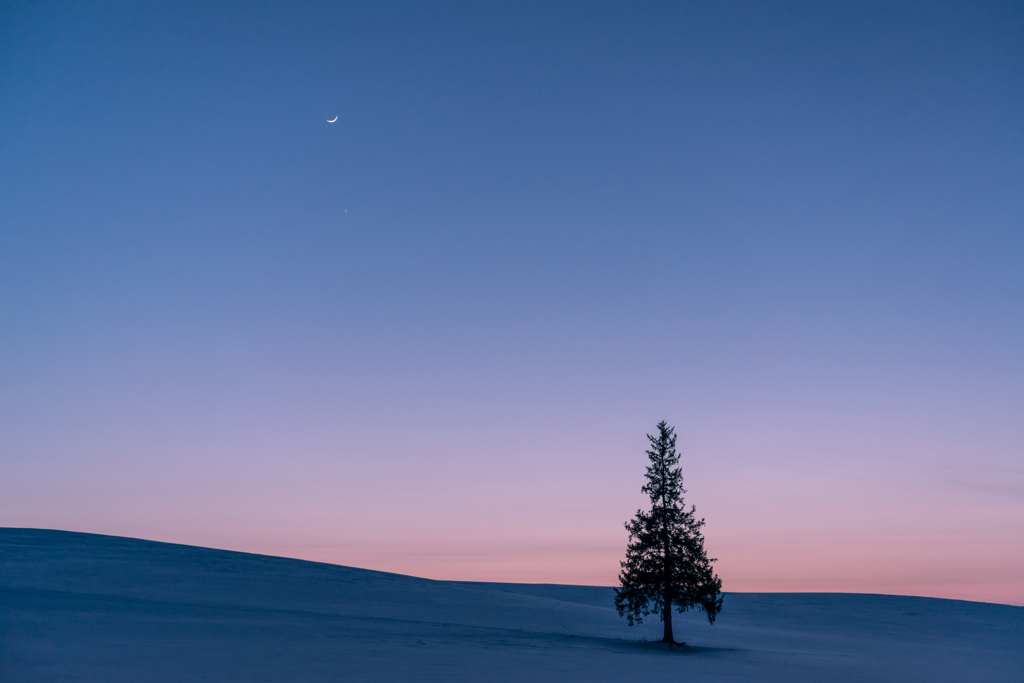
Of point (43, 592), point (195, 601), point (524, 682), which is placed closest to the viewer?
point (524, 682)

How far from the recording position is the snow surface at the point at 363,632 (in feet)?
56.0

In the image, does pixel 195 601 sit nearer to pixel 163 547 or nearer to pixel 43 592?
pixel 43 592

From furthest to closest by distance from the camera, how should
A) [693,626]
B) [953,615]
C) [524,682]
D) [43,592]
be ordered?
[953,615] < [693,626] < [43,592] < [524,682]

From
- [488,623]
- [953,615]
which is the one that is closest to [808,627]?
[953,615]

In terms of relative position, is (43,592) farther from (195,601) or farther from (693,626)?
(693,626)

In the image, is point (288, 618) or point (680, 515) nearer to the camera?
point (288, 618)

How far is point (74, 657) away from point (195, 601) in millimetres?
19433

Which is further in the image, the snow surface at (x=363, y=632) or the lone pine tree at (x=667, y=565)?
the lone pine tree at (x=667, y=565)

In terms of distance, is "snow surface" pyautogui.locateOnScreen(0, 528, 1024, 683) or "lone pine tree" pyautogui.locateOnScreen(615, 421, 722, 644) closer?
"snow surface" pyautogui.locateOnScreen(0, 528, 1024, 683)

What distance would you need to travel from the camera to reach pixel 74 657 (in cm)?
1638

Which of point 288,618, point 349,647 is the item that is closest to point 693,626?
point 288,618

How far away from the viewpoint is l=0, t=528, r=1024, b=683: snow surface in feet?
56.0

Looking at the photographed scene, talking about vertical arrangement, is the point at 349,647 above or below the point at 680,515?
below

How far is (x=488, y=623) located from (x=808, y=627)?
28.2 m
